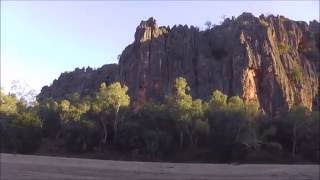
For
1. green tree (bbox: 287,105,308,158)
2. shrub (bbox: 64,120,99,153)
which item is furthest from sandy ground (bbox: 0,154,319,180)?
green tree (bbox: 287,105,308,158)

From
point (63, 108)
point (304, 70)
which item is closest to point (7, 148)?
point (63, 108)

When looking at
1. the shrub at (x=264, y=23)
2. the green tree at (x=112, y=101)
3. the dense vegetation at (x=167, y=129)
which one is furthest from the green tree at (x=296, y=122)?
the shrub at (x=264, y=23)

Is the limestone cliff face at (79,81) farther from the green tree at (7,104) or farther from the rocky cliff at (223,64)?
the green tree at (7,104)

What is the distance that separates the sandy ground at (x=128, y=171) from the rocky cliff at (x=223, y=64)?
51556 mm

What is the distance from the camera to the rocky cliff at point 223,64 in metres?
89.3

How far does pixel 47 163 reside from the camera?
33.0 m

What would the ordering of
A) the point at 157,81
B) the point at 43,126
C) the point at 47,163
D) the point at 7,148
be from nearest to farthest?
1. the point at 47,163
2. the point at 7,148
3. the point at 43,126
4. the point at 157,81

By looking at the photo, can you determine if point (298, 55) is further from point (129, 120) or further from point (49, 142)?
point (49, 142)

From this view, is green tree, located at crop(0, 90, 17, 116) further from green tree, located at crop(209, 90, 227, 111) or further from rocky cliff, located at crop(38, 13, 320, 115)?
rocky cliff, located at crop(38, 13, 320, 115)

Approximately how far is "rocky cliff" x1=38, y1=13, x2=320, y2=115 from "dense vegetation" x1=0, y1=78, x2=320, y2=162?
23844 mm

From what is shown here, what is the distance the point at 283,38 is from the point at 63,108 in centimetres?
5679

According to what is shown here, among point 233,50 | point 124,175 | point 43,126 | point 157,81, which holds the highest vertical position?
point 233,50

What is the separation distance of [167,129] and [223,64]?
37.1 metres

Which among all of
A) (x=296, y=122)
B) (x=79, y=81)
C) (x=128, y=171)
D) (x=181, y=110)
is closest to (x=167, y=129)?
(x=181, y=110)
